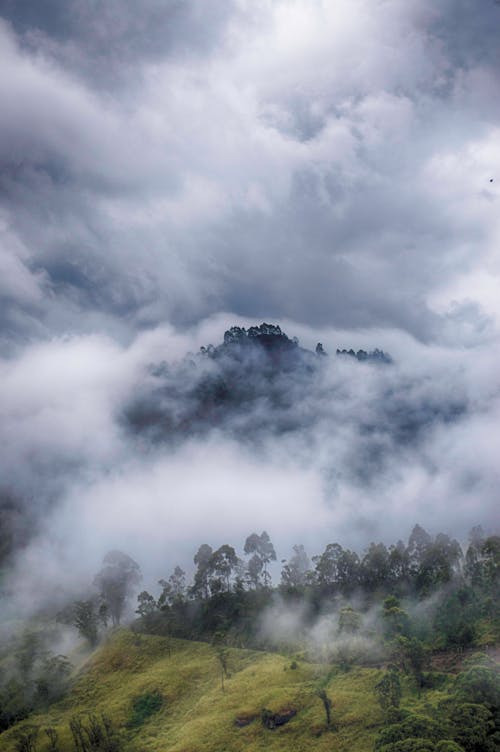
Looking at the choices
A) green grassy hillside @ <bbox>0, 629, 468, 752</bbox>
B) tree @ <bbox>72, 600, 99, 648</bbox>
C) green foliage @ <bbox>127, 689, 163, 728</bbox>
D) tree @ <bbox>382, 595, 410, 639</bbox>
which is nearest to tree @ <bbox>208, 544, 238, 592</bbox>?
green grassy hillside @ <bbox>0, 629, 468, 752</bbox>

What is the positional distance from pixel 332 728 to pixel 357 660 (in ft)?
81.3

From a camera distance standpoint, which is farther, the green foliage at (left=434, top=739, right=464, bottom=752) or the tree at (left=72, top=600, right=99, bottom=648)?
the tree at (left=72, top=600, right=99, bottom=648)

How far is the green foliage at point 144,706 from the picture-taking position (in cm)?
11581

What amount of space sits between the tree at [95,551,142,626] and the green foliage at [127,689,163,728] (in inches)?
1972

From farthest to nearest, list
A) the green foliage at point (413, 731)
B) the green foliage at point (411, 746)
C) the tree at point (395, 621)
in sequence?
the tree at point (395, 621)
the green foliage at point (413, 731)
the green foliage at point (411, 746)

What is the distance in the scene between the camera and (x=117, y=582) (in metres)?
178

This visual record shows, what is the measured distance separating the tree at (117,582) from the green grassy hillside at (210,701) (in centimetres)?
2438

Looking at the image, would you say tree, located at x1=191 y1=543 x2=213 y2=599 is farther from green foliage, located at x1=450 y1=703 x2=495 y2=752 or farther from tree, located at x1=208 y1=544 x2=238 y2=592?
green foliage, located at x1=450 y1=703 x2=495 y2=752

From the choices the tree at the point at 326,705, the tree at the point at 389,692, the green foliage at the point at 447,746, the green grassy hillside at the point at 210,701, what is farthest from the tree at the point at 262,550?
the green foliage at the point at 447,746

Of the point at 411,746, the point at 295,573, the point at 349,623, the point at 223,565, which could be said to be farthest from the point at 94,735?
the point at 295,573

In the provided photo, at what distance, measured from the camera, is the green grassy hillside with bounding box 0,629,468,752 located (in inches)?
3735

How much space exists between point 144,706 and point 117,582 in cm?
Result: 6228

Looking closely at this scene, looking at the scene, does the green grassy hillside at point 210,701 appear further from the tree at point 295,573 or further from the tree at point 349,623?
the tree at point 295,573

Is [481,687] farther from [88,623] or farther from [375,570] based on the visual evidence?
[88,623]
